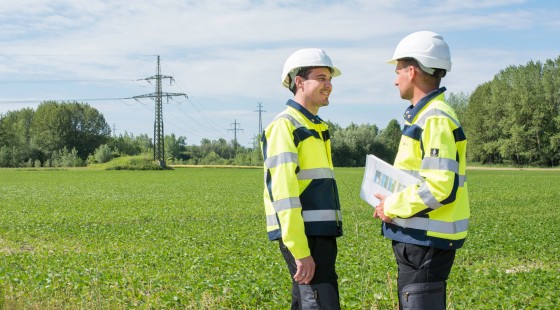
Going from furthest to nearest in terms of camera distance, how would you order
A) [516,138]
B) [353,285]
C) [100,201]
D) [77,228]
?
[516,138]
[100,201]
[77,228]
[353,285]

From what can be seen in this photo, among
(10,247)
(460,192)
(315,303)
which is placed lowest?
Result: (10,247)

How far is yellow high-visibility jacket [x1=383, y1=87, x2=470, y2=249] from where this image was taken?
11.5ft

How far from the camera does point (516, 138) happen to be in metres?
82.6

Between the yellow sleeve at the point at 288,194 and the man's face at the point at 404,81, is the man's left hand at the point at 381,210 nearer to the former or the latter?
the yellow sleeve at the point at 288,194

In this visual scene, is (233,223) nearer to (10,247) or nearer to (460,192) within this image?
(10,247)

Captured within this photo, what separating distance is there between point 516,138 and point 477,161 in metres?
11.8

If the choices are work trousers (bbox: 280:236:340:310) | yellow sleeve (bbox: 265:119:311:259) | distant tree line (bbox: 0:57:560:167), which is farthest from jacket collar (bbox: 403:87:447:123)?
distant tree line (bbox: 0:57:560:167)

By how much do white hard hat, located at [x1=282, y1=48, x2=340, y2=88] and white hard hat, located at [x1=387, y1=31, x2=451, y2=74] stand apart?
457 millimetres

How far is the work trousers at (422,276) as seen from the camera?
356cm

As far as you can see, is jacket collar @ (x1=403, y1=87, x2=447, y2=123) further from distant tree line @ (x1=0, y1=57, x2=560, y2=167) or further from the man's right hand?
distant tree line @ (x1=0, y1=57, x2=560, y2=167)

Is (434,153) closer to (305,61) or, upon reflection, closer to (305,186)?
(305,186)

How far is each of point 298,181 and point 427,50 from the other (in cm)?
114

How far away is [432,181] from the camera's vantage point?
11.5 feet

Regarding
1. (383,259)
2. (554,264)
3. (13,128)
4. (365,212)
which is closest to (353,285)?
(383,259)
